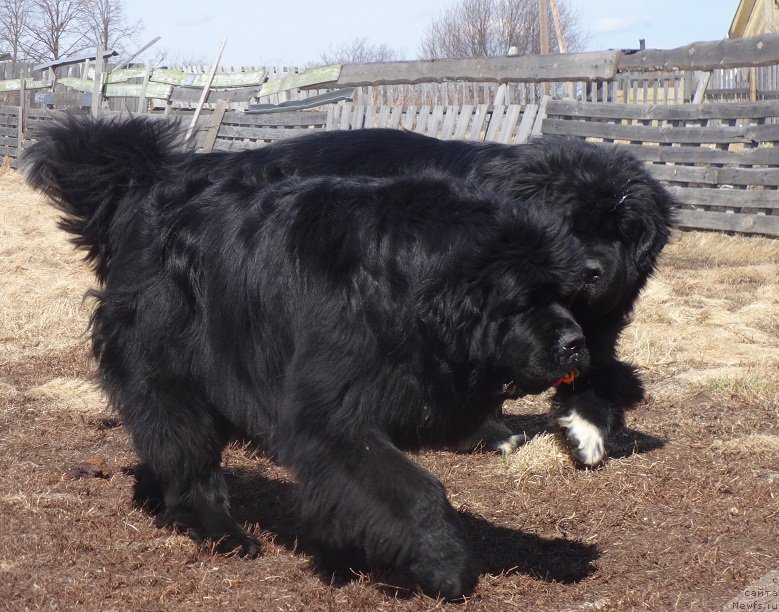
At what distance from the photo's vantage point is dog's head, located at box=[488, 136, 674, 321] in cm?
471

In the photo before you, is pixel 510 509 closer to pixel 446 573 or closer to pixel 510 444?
pixel 510 444

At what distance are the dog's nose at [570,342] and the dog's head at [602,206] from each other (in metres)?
1.48

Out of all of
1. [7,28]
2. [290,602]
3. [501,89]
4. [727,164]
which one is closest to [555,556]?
[290,602]

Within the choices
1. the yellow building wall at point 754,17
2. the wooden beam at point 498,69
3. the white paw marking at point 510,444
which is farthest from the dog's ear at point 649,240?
the yellow building wall at point 754,17

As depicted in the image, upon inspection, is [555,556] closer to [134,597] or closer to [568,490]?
[568,490]

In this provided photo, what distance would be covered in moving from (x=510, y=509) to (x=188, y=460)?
1.46 metres

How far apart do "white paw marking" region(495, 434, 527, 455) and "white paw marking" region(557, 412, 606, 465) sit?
0.44m

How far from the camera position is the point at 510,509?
4297 millimetres

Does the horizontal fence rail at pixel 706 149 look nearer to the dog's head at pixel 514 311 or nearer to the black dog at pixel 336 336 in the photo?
the black dog at pixel 336 336

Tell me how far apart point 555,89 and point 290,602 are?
16.1 m

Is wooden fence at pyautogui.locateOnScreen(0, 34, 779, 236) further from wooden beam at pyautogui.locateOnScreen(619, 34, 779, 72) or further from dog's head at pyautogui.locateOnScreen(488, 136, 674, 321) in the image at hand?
dog's head at pyautogui.locateOnScreen(488, 136, 674, 321)

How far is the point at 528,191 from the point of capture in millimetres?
4820

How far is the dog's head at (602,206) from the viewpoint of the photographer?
4.71 meters

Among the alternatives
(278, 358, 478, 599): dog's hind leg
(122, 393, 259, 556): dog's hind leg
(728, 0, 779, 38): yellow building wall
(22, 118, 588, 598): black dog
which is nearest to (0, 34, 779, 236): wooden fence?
(22, 118, 588, 598): black dog
